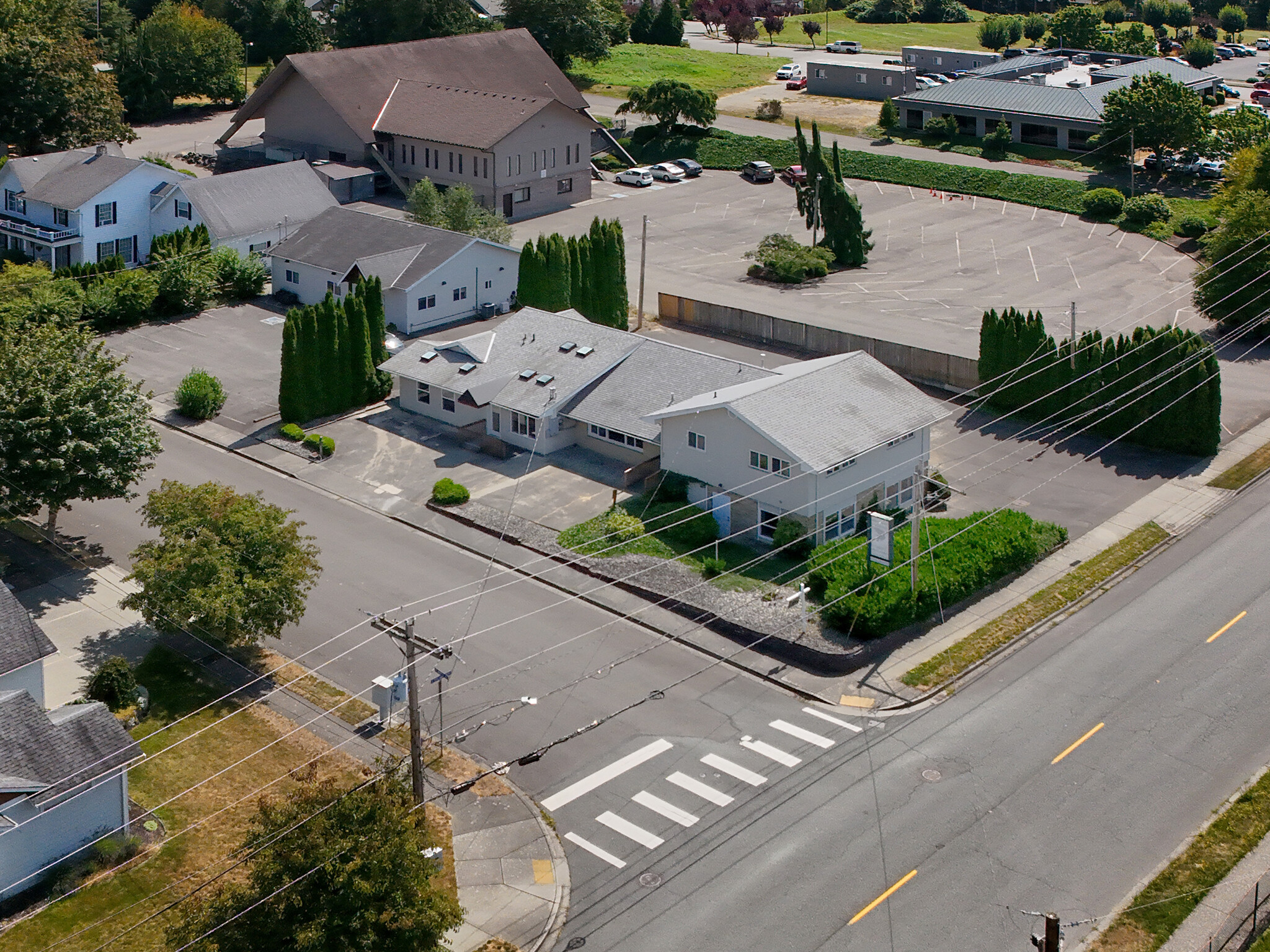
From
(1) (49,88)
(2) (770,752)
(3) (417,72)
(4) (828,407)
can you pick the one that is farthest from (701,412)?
(1) (49,88)

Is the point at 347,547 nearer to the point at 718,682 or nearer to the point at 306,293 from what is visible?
the point at 718,682

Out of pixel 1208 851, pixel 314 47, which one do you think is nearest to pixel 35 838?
pixel 1208 851

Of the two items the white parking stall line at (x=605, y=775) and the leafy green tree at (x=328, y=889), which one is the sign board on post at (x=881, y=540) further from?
the leafy green tree at (x=328, y=889)

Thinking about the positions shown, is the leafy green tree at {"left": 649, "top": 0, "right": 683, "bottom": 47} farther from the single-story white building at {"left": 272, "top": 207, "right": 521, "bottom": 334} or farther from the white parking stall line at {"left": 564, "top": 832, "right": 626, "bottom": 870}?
the white parking stall line at {"left": 564, "top": 832, "right": 626, "bottom": 870}

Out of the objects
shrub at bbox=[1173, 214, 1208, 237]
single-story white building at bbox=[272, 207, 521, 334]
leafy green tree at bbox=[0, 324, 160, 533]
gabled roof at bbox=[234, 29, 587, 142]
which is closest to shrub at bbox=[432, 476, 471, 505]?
leafy green tree at bbox=[0, 324, 160, 533]

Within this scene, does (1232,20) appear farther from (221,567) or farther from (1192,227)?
(221,567)

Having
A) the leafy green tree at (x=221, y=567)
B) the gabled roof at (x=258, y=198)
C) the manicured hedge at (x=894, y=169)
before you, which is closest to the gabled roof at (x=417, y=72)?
the manicured hedge at (x=894, y=169)
